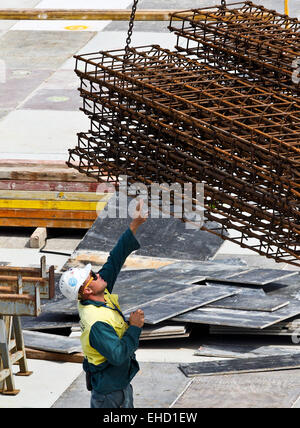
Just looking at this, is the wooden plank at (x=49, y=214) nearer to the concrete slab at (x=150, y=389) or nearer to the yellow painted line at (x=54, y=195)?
the yellow painted line at (x=54, y=195)

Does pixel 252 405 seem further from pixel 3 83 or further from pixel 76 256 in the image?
Result: pixel 3 83

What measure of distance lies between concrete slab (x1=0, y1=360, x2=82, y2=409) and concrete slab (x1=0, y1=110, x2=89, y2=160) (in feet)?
20.6

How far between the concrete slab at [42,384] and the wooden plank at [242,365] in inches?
43.7

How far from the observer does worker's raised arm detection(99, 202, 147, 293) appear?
27.2ft

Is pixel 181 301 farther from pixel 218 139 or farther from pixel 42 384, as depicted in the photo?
pixel 218 139

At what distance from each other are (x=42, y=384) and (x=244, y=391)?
6.27 ft

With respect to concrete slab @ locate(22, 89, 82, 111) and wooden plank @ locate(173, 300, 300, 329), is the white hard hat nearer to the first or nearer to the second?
wooden plank @ locate(173, 300, 300, 329)

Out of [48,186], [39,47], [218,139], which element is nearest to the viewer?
[218,139]

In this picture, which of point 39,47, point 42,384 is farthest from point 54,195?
point 39,47

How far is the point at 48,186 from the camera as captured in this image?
582 inches

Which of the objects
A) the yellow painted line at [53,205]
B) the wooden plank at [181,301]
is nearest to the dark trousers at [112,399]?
the wooden plank at [181,301]

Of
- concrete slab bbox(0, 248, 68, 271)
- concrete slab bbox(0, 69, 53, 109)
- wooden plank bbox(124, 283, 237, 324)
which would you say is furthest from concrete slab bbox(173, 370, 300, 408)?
concrete slab bbox(0, 69, 53, 109)

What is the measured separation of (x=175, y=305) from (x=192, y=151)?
2.06 metres
